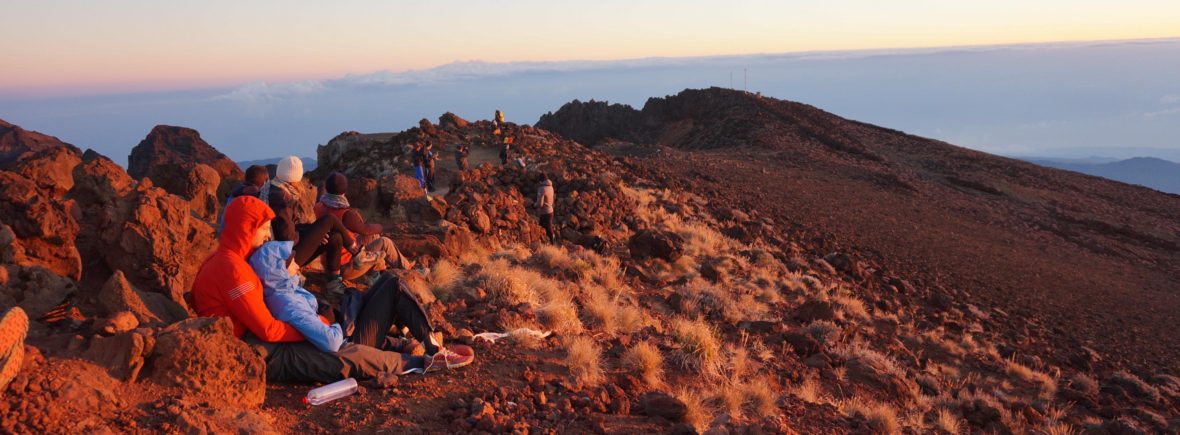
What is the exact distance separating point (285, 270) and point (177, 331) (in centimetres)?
85

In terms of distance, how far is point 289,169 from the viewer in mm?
6781

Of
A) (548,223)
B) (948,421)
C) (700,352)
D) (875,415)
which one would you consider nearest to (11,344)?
(700,352)

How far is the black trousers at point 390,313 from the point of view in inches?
217

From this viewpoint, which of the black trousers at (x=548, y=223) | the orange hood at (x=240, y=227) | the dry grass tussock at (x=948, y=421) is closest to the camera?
the orange hood at (x=240, y=227)

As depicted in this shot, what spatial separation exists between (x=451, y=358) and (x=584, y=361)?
3.86 feet

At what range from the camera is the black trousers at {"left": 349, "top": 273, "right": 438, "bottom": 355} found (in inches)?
217

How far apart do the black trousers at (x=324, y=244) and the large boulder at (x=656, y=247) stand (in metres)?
6.64

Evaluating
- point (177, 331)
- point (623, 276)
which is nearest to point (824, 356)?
point (623, 276)

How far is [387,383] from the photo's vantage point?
4945 millimetres

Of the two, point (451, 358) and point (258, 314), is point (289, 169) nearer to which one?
point (258, 314)

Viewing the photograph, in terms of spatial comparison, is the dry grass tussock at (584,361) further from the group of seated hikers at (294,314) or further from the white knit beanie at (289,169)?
the white knit beanie at (289,169)

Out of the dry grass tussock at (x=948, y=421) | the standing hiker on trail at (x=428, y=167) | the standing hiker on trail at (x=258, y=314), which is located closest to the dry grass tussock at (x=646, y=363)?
the standing hiker on trail at (x=258, y=314)

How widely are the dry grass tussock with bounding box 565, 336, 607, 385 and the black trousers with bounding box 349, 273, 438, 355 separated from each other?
3.81 feet

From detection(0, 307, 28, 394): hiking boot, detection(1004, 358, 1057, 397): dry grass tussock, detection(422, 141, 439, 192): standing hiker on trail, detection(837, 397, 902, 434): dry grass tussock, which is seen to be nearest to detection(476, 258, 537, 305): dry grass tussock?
detection(837, 397, 902, 434): dry grass tussock
